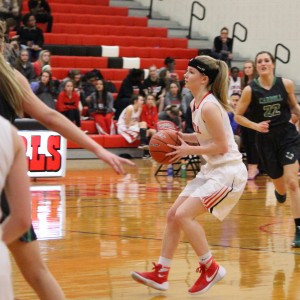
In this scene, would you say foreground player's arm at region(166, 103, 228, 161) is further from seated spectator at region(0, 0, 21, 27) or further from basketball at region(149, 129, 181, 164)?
seated spectator at region(0, 0, 21, 27)

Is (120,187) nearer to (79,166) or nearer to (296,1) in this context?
(79,166)

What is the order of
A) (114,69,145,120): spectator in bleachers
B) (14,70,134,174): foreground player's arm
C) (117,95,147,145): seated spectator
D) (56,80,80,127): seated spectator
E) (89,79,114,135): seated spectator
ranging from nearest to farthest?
→ (14,70,134,174): foreground player's arm, (56,80,80,127): seated spectator, (117,95,147,145): seated spectator, (89,79,114,135): seated spectator, (114,69,145,120): spectator in bleachers

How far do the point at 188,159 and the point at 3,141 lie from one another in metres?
12.2

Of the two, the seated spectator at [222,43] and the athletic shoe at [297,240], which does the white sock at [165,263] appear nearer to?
the athletic shoe at [297,240]

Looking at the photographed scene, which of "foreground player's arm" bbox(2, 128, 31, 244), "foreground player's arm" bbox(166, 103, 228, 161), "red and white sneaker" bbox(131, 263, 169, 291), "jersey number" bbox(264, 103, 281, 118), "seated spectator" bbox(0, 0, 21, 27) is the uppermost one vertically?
"foreground player's arm" bbox(2, 128, 31, 244)

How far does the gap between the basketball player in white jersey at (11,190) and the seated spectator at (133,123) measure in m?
14.5

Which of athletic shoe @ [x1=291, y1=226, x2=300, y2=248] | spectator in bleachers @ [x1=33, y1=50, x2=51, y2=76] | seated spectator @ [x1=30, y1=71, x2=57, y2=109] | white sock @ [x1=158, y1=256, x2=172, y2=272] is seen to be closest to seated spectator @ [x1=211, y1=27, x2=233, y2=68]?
spectator in bleachers @ [x1=33, y1=50, x2=51, y2=76]

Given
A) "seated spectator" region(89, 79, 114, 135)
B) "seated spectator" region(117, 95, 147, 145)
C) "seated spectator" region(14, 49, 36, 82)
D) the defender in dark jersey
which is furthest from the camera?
"seated spectator" region(89, 79, 114, 135)

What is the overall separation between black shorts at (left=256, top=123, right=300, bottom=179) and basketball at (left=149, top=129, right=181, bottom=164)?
210cm

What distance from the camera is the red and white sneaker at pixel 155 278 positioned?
6090mm

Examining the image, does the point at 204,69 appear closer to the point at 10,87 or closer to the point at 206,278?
the point at 206,278

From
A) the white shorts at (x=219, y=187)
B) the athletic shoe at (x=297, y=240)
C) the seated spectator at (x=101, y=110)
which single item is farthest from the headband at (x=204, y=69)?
the seated spectator at (x=101, y=110)

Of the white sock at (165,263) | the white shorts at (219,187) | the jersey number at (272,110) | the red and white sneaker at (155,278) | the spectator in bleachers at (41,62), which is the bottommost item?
the spectator in bleachers at (41,62)

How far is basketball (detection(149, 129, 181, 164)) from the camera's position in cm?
618
